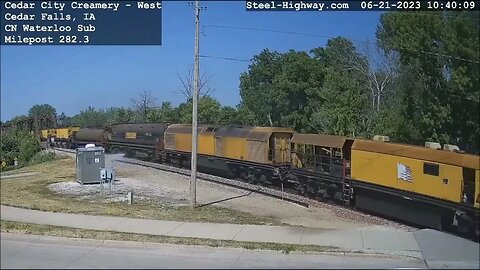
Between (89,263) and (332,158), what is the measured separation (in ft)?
38.7

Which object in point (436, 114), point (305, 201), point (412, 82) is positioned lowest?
point (305, 201)

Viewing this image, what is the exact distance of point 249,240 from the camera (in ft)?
39.0

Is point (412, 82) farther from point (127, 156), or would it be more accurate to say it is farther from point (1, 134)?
point (127, 156)

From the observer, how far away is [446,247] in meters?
11.0

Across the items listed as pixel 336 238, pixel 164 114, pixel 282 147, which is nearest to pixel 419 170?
pixel 336 238

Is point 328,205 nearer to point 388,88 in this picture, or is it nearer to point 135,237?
point 135,237

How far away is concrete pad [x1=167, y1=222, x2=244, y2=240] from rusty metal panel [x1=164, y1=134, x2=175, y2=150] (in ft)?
69.4

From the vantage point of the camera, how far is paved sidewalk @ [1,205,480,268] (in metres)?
10.6

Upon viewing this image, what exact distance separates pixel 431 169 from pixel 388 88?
15.4m

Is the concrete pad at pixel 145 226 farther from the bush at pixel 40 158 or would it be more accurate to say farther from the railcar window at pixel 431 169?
the bush at pixel 40 158


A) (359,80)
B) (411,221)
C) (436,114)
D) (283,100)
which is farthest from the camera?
(283,100)

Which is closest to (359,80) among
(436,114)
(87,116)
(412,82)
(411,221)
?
(412,82)

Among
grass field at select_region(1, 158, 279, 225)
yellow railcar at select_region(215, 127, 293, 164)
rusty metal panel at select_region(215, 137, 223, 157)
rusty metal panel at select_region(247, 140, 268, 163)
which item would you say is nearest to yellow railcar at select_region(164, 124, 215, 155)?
rusty metal panel at select_region(215, 137, 223, 157)

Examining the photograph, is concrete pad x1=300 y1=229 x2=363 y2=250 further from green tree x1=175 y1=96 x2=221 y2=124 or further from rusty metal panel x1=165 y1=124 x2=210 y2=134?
green tree x1=175 y1=96 x2=221 y2=124
